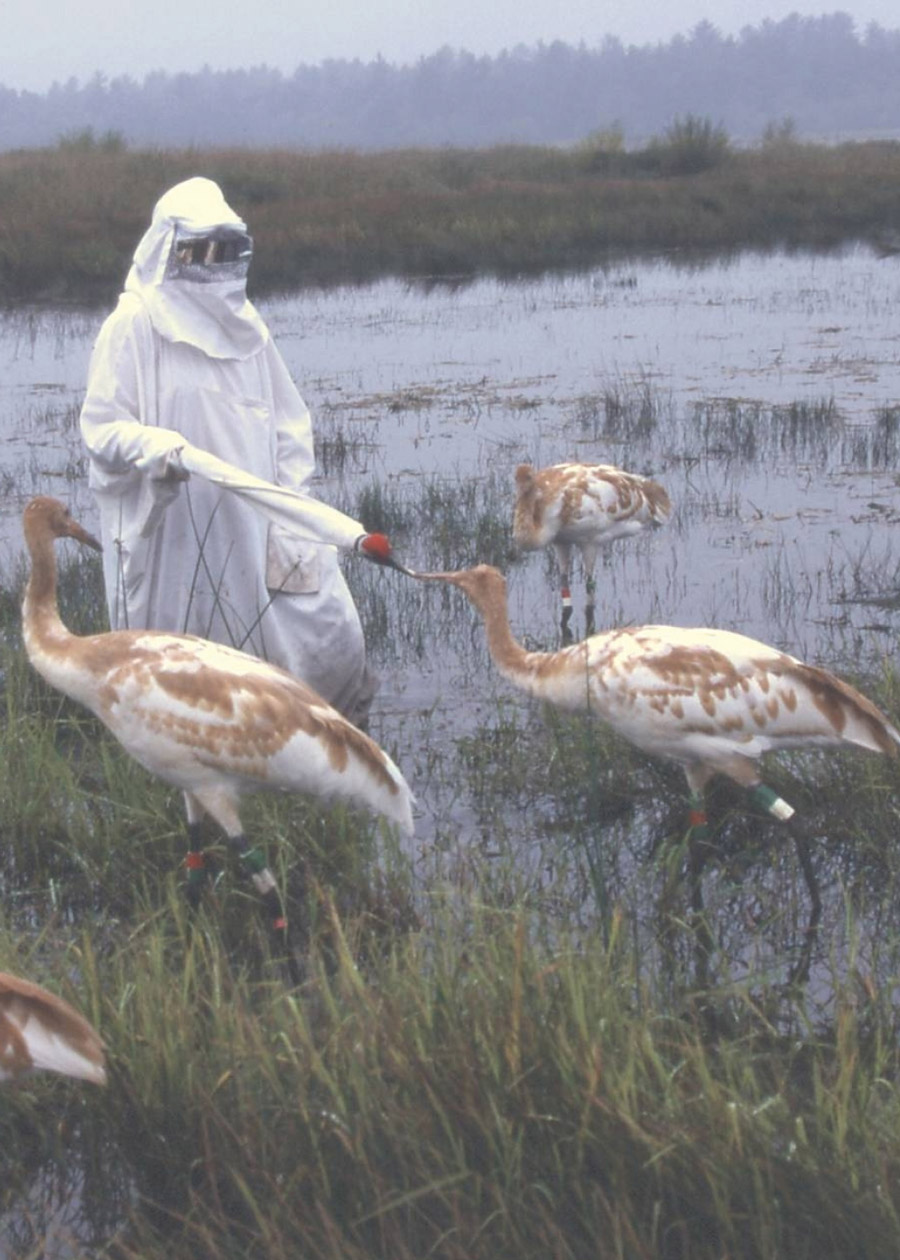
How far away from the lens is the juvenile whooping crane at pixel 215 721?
17.5ft

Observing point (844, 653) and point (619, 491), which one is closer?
point (844, 653)

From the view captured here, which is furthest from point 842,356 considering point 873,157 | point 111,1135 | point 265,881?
point 873,157

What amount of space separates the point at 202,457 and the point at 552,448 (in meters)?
8.48

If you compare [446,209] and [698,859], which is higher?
[698,859]

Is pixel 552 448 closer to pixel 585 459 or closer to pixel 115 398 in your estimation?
pixel 585 459

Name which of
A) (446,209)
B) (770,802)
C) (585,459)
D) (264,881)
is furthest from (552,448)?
(446,209)

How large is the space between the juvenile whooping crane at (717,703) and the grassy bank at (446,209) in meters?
19.7

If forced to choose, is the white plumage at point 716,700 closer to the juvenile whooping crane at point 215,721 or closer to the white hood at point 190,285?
the juvenile whooping crane at point 215,721

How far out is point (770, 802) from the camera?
6.02m

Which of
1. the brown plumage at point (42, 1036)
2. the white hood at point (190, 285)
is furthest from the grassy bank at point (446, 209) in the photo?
the brown plumage at point (42, 1036)

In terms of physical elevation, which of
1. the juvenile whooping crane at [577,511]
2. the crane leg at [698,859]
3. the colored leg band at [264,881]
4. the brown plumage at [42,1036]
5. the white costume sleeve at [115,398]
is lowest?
the juvenile whooping crane at [577,511]

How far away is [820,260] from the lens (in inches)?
1109

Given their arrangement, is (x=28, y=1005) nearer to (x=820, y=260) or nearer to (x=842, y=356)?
(x=842, y=356)

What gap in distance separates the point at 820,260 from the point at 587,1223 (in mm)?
25903
